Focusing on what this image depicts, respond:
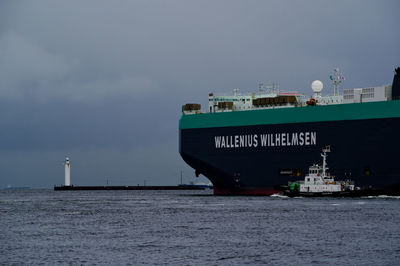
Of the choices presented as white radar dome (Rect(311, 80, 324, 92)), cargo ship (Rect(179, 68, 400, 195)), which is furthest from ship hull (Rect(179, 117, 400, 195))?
white radar dome (Rect(311, 80, 324, 92))

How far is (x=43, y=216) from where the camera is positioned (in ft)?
198

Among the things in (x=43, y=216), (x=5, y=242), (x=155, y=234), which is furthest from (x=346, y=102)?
(x=5, y=242)

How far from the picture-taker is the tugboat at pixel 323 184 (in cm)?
7200

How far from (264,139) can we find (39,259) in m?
47.8

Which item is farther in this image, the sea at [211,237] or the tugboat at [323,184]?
the tugboat at [323,184]

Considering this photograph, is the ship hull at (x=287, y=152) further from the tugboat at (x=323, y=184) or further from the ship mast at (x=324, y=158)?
the tugboat at (x=323, y=184)

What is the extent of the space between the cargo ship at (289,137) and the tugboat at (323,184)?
3.22 feet

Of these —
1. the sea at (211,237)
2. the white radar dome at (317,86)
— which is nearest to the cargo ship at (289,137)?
the white radar dome at (317,86)

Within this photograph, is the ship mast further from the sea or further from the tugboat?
the sea

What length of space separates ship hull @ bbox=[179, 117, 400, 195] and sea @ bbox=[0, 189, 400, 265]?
10292 millimetres

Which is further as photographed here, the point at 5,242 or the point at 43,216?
the point at 43,216

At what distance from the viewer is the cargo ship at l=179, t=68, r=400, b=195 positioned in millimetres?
71062

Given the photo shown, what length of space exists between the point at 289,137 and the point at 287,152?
152 centimetres

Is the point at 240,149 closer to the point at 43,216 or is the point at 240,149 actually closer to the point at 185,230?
the point at 43,216
